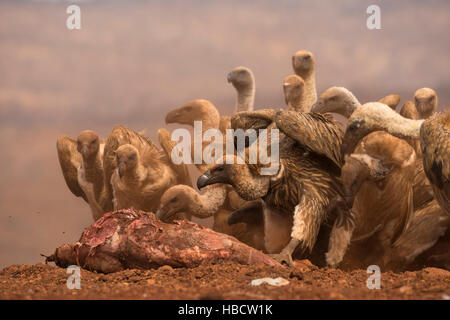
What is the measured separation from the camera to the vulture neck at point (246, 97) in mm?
5750

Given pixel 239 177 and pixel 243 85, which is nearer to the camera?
pixel 239 177

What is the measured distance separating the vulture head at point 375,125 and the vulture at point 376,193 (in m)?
0.10

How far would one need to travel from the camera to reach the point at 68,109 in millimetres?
5902

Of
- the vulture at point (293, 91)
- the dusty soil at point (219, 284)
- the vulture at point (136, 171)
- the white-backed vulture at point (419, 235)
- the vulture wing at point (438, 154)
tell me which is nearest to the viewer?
the dusty soil at point (219, 284)

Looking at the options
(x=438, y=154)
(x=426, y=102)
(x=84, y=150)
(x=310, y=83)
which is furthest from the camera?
(x=310, y=83)

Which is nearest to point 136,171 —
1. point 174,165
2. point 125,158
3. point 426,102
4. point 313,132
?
point 125,158

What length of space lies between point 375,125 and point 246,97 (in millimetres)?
2114

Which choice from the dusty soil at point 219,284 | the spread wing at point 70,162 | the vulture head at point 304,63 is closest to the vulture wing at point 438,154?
the dusty soil at point 219,284

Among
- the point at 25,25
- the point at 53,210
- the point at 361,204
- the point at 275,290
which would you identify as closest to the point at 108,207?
the point at 53,210

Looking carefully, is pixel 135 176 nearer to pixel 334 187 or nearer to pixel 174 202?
pixel 174 202

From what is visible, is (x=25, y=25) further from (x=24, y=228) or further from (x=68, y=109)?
(x=24, y=228)

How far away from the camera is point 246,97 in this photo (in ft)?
19.0

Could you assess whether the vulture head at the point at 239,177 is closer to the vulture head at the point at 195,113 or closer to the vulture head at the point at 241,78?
the vulture head at the point at 195,113
